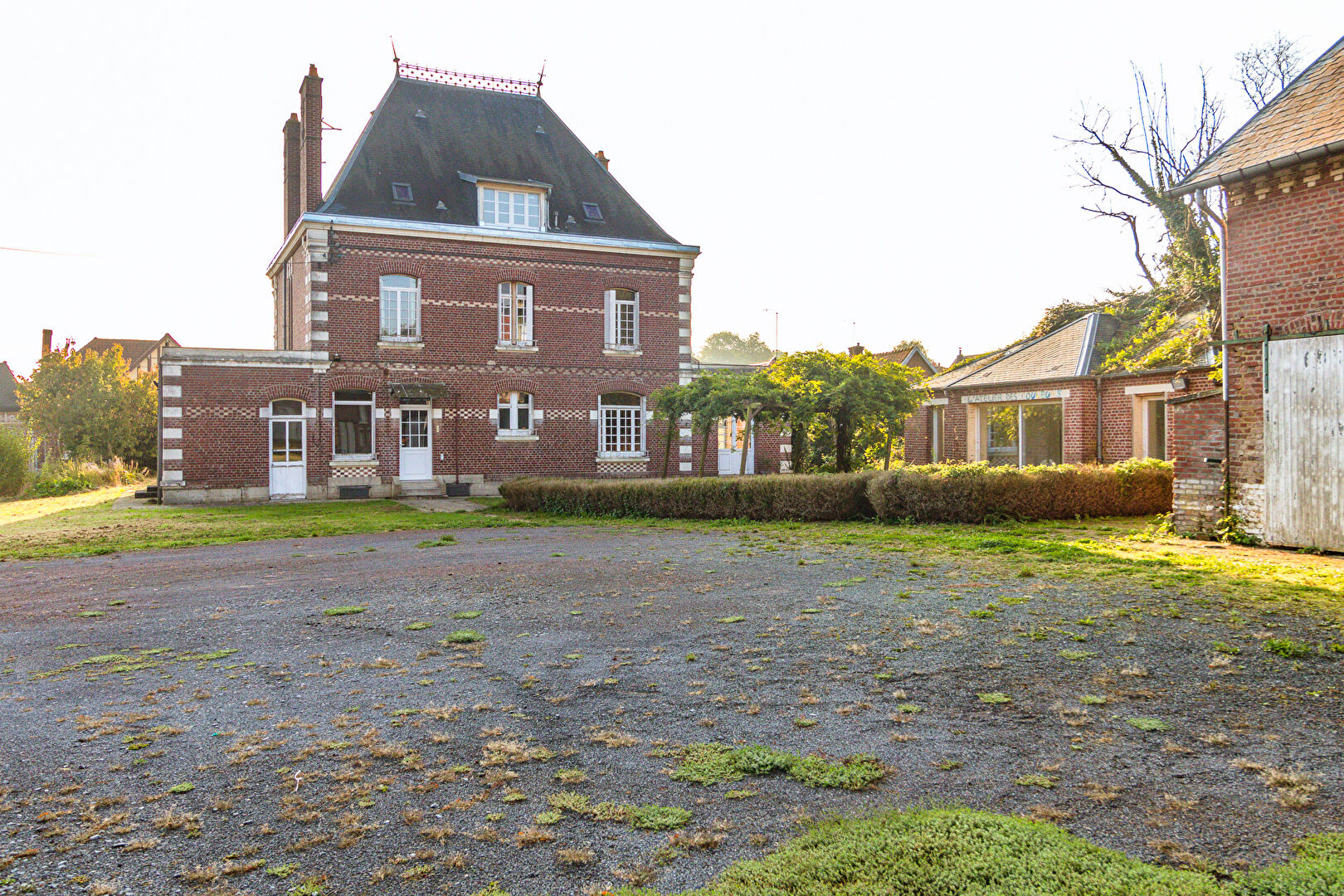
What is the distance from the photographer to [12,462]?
24578 mm

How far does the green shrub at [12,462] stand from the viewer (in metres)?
24.3

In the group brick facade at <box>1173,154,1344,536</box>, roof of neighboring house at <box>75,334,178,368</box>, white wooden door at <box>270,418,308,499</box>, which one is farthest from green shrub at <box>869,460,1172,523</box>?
roof of neighboring house at <box>75,334,178,368</box>

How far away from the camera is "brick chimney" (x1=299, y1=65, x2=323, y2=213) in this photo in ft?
68.6

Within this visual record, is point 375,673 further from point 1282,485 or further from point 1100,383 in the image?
point 1100,383

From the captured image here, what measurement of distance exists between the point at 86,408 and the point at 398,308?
15890 millimetres

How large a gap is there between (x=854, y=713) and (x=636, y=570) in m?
4.47

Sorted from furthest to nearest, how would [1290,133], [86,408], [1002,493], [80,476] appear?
[86,408]
[80,476]
[1002,493]
[1290,133]

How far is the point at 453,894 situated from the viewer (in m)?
2.42

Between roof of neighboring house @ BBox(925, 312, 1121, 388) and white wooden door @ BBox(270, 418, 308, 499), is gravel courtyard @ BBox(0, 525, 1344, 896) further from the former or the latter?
roof of neighboring house @ BBox(925, 312, 1121, 388)

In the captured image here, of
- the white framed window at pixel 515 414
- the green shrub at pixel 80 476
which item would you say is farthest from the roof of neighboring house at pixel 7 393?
the white framed window at pixel 515 414

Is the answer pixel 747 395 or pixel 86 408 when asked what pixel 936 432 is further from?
pixel 86 408

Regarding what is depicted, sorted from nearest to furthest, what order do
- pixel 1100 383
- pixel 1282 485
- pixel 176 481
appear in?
pixel 1282 485
pixel 176 481
pixel 1100 383

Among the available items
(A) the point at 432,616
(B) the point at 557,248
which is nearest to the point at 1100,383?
(B) the point at 557,248

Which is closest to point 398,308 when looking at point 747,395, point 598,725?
point 747,395
